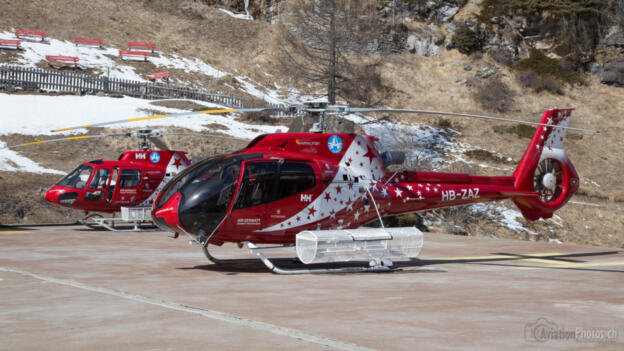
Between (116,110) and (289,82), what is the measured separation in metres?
21.1

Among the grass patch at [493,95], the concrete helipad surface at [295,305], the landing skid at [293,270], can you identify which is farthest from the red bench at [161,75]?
the landing skid at [293,270]

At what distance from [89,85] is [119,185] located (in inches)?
826

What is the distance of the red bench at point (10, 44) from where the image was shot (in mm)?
44531

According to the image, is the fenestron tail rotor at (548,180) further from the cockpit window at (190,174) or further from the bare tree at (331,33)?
the bare tree at (331,33)

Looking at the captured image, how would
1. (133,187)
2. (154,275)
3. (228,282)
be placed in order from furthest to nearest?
(133,187) < (154,275) < (228,282)

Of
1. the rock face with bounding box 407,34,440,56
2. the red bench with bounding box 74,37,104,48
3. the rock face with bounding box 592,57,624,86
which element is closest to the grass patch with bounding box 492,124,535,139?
the rock face with bounding box 592,57,624,86

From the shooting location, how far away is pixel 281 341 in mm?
5742

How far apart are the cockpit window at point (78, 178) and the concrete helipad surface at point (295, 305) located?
604cm

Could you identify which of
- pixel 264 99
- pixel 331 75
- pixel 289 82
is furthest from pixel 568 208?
pixel 289 82

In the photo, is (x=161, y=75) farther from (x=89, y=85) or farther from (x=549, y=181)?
(x=549, y=181)

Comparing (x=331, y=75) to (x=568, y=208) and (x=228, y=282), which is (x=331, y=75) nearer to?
(x=568, y=208)

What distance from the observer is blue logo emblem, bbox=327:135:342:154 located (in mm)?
12648

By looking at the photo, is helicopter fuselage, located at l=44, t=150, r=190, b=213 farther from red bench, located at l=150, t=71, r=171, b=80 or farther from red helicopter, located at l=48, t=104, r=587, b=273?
red bench, located at l=150, t=71, r=171, b=80

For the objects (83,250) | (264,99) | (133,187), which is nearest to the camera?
(83,250)
